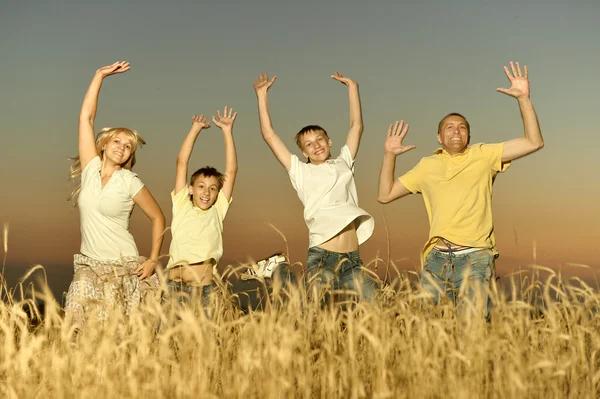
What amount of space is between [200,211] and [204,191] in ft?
0.67

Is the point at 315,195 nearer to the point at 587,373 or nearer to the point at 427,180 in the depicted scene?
the point at 427,180

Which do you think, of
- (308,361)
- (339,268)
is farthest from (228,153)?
(308,361)

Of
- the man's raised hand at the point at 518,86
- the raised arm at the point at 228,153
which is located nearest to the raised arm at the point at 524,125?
the man's raised hand at the point at 518,86

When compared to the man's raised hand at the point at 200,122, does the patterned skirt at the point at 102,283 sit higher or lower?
lower

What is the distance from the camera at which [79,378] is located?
14.2 feet

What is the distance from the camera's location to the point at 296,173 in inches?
273

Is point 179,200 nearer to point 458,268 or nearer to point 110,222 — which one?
point 110,222

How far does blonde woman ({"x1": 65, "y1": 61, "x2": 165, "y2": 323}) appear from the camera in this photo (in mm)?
5898

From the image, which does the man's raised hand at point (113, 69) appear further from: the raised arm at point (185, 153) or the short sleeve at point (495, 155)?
the short sleeve at point (495, 155)

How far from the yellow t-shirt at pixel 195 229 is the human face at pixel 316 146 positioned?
3.76 ft

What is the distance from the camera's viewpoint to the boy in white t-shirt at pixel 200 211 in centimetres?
730

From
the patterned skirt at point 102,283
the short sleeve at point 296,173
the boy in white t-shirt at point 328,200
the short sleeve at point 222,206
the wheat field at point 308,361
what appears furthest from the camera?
the short sleeve at point 222,206

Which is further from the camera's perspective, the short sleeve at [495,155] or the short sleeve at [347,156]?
the short sleeve at [347,156]

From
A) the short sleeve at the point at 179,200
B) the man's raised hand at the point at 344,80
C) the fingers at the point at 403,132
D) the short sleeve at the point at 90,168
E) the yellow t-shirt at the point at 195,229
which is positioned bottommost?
the yellow t-shirt at the point at 195,229
